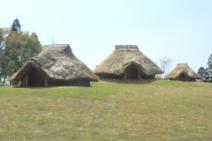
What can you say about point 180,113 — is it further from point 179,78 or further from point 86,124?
point 179,78

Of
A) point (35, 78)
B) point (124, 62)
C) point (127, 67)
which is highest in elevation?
point (124, 62)

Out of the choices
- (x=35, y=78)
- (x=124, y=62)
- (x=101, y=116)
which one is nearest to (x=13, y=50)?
(x=124, y=62)

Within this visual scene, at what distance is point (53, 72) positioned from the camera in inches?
1745

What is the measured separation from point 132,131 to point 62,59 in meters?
23.9

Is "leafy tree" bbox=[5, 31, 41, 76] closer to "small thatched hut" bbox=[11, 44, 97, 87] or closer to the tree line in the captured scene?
the tree line

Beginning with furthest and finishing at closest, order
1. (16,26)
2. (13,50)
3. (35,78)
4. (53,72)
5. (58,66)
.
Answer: (16,26), (13,50), (35,78), (58,66), (53,72)

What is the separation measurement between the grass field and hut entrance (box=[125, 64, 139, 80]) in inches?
861

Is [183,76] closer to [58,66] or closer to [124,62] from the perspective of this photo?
[124,62]

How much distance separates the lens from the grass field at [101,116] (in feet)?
74.9

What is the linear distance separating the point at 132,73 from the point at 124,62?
1.56 m

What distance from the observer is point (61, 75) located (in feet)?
146

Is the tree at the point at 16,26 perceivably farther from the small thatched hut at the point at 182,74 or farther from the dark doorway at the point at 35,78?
the dark doorway at the point at 35,78

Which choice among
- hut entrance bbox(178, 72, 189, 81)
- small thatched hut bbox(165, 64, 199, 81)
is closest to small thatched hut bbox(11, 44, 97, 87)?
small thatched hut bbox(165, 64, 199, 81)

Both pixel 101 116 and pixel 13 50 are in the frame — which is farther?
pixel 13 50
